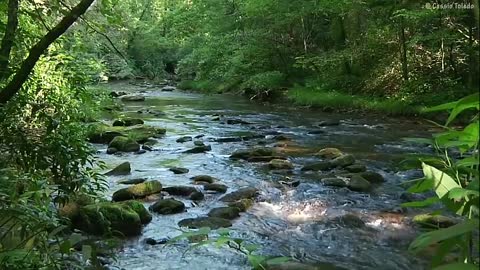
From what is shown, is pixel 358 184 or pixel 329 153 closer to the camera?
pixel 358 184

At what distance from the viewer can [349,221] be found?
6758mm

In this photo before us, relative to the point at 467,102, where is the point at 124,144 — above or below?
below

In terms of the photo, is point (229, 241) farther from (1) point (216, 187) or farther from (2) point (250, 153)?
(2) point (250, 153)

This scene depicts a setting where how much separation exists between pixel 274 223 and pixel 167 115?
11.9 meters

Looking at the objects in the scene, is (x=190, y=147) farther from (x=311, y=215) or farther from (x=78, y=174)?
(x=78, y=174)

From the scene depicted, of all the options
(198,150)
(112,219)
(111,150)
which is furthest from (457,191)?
(111,150)

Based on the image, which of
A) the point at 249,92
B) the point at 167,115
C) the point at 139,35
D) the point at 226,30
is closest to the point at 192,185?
the point at 167,115

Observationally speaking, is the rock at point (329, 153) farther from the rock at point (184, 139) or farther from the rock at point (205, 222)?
the rock at point (205, 222)

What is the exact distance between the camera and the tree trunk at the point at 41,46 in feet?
11.0

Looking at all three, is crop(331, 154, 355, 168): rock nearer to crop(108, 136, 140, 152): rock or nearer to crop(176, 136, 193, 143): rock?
crop(176, 136, 193, 143): rock

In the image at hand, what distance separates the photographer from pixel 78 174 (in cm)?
405

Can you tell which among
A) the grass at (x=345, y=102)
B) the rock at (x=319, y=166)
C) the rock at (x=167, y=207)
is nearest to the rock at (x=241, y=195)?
the rock at (x=167, y=207)

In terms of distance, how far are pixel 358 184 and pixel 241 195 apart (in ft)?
6.71

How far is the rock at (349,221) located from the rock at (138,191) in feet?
9.66
